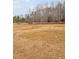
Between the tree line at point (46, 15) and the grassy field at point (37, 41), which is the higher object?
the tree line at point (46, 15)

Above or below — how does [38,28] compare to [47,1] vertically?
below

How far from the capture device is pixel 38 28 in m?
2.00

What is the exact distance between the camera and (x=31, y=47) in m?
2.00

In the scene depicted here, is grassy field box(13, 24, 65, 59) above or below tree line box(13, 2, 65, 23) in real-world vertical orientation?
below

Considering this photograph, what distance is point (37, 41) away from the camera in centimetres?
201

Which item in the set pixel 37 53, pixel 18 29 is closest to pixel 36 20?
pixel 18 29

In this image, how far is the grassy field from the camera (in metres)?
2.00

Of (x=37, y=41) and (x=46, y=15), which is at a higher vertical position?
(x=46, y=15)

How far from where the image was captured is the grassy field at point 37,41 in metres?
2.00

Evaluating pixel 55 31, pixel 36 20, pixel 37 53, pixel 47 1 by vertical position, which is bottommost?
pixel 37 53

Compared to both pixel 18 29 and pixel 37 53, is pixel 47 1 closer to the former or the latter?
pixel 18 29
